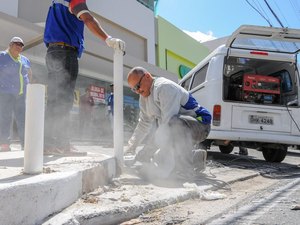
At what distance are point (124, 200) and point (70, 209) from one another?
484mm

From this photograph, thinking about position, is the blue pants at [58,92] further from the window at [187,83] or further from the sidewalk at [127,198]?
the window at [187,83]

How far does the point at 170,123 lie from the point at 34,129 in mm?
1764

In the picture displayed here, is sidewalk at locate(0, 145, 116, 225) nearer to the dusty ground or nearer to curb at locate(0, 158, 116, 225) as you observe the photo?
curb at locate(0, 158, 116, 225)

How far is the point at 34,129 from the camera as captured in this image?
2.42 meters

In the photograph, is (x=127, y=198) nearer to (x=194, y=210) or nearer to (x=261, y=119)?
(x=194, y=210)

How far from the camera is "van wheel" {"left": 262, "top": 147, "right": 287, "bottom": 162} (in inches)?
283

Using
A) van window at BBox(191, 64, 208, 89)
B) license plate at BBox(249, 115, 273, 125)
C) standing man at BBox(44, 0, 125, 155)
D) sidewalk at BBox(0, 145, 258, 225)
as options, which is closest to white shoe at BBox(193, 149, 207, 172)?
sidewalk at BBox(0, 145, 258, 225)

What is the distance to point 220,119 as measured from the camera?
6.12m

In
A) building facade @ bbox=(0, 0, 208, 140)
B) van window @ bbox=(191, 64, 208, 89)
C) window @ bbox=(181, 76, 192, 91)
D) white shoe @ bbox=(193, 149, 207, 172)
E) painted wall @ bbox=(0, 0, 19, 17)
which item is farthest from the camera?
painted wall @ bbox=(0, 0, 19, 17)

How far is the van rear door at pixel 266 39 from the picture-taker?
18.4 ft

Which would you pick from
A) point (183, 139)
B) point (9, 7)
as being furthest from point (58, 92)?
point (9, 7)

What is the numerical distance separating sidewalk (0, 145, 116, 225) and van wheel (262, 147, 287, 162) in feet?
16.4

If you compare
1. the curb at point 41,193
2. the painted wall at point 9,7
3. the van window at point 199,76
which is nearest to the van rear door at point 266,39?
the van window at point 199,76

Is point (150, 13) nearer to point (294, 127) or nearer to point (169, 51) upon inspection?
point (169, 51)
